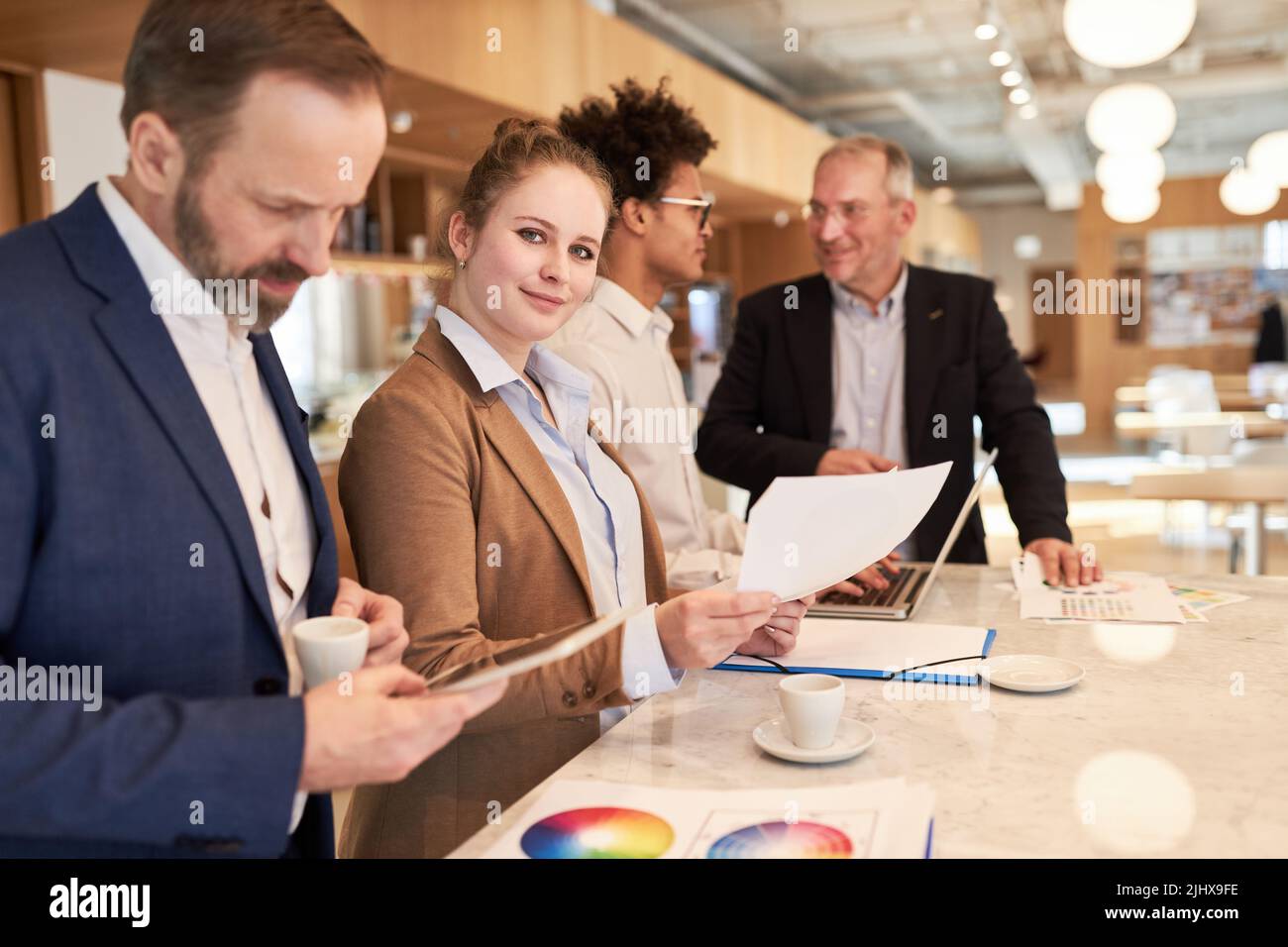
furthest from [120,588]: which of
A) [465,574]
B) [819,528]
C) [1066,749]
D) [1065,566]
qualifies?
[1065,566]

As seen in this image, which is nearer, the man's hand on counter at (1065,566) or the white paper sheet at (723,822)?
the white paper sheet at (723,822)

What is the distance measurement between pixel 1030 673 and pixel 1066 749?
0.28 meters

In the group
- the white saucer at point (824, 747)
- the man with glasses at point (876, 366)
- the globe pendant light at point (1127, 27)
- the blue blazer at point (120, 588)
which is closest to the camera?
the blue blazer at point (120, 588)

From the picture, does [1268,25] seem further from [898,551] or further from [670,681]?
[670,681]

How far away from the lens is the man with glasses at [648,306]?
2312mm

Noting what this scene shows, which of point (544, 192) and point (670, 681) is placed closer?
point (670, 681)

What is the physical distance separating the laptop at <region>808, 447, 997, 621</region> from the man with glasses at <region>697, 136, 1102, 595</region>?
566 mm

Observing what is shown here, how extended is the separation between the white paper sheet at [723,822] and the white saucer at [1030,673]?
0.40 metres

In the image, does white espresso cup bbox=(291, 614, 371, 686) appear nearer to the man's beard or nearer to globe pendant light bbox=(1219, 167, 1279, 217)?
the man's beard

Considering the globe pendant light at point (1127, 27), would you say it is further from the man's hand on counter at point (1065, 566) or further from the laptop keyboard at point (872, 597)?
the laptop keyboard at point (872, 597)

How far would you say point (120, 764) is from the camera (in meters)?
0.96

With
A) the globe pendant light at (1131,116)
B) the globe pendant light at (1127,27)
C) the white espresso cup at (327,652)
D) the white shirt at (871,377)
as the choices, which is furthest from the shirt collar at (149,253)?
the globe pendant light at (1131,116)
